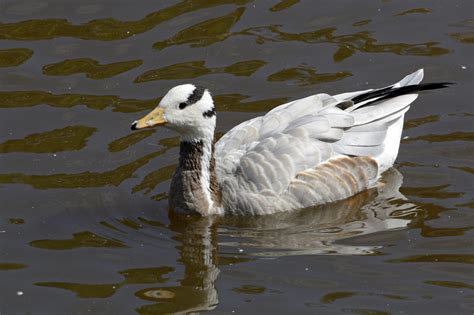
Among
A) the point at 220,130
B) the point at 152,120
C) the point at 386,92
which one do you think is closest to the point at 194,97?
the point at 152,120

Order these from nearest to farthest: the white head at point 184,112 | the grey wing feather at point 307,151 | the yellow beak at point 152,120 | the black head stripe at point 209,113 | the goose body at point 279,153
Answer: the yellow beak at point 152,120, the white head at point 184,112, the black head stripe at point 209,113, the goose body at point 279,153, the grey wing feather at point 307,151

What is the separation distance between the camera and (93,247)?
11.6 meters

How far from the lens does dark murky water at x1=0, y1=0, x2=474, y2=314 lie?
35.2 ft

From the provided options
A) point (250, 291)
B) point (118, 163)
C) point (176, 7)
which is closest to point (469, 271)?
point (250, 291)

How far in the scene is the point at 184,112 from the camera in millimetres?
11922

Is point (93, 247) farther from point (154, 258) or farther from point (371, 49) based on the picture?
point (371, 49)

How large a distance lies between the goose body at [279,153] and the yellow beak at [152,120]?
2cm

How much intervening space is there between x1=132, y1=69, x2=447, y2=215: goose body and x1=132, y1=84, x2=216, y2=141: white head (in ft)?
0.03

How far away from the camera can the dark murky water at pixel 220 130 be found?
1073 centimetres

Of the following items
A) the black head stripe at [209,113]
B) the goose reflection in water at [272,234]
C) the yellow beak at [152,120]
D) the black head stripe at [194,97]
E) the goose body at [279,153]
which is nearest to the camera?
the goose reflection in water at [272,234]

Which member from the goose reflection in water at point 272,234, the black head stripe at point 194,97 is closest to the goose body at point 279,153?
the black head stripe at point 194,97

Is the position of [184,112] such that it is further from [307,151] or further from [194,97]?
[307,151]

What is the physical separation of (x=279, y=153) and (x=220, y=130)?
172cm

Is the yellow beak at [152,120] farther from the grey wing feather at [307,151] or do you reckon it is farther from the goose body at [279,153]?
the grey wing feather at [307,151]
